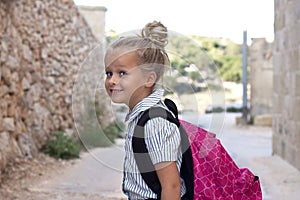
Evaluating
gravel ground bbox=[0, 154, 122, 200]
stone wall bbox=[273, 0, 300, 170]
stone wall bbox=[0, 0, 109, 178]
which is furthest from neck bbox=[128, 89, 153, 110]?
stone wall bbox=[273, 0, 300, 170]

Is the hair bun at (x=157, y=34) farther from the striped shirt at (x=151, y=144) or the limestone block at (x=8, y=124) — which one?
the limestone block at (x=8, y=124)

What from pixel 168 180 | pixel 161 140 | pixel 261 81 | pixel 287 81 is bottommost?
pixel 261 81

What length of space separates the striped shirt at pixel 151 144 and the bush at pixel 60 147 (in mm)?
4567

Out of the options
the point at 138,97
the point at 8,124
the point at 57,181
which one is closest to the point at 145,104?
the point at 138,97

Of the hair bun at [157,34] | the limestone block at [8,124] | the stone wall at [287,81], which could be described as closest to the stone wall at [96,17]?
the stone wall at [287,81]

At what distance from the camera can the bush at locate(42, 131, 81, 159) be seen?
6.00m

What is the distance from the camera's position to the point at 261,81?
1285 cm

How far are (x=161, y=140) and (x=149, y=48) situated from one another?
279 millimetres

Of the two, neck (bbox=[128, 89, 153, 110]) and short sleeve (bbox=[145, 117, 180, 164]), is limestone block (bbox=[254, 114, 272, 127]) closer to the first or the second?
neck (bbox=[128, 89, 153, 110])

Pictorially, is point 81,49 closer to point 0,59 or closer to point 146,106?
point 0,59

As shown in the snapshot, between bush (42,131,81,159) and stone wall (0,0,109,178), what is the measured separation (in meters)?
0.10

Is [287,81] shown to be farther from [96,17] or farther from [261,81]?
[261,81]

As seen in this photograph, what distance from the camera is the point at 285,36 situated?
17.9 ft

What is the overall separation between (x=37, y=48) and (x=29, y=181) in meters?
2.16
